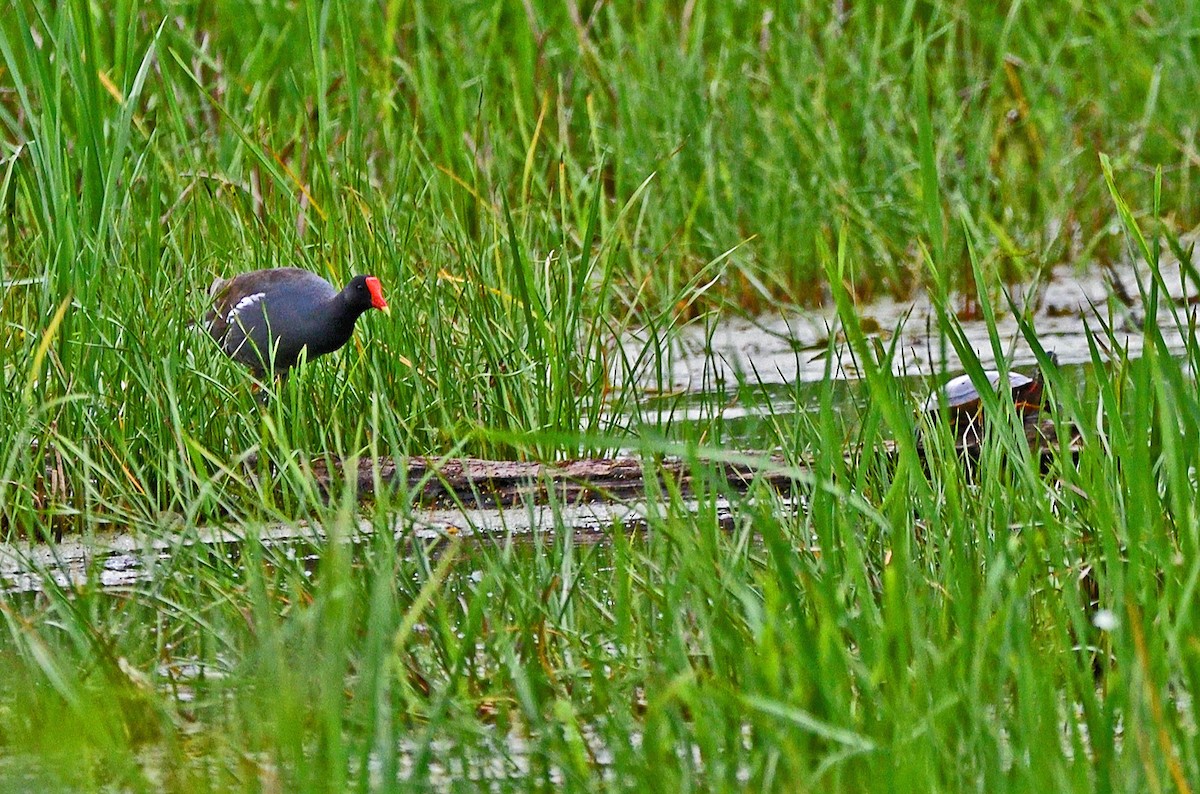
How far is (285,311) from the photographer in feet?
13.6

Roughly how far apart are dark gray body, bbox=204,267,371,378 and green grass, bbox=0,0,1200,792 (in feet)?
0.28

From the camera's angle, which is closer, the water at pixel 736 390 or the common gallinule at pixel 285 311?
the water at pixel 736 390

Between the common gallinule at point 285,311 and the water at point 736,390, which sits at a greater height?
the common gallinule at point 285,311

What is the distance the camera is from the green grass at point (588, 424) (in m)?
2.01

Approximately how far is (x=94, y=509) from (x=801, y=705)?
2120 mm

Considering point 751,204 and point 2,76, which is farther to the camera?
point 751,204

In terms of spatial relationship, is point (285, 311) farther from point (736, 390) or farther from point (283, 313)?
point (736, 390)

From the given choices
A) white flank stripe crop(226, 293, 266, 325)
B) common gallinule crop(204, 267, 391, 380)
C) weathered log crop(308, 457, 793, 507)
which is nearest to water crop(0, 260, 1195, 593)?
weathered log crop(308, 457, 793, 507)

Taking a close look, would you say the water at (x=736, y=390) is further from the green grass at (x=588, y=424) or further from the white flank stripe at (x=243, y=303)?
the white flank stripe at (x=243, y=303)

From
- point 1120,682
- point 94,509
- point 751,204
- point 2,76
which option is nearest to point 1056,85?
point 751,204

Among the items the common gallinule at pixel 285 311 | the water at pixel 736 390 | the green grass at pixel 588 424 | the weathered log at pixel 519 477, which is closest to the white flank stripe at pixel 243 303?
the common gallinule at pixel 285 311

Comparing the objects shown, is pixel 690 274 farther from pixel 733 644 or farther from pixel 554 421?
pixel 733 644

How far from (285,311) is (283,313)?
20 millimetres

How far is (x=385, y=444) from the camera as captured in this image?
3996 mm
